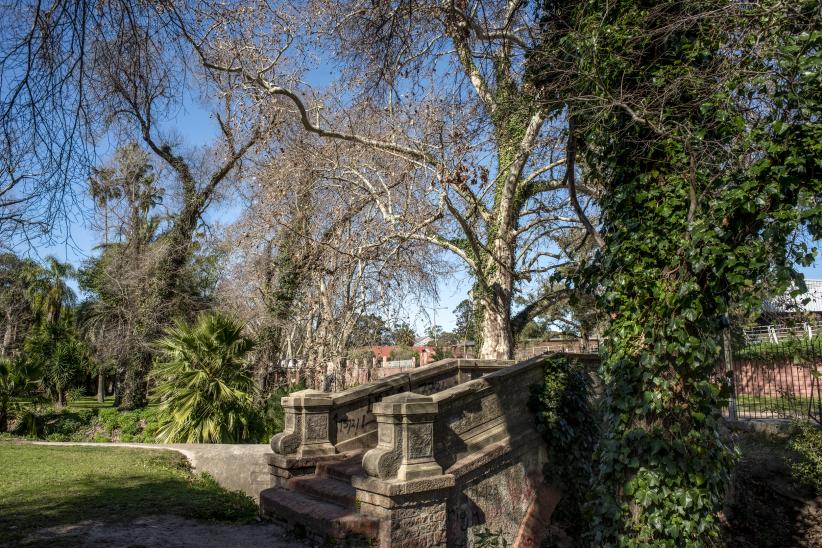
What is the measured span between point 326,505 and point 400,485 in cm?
130

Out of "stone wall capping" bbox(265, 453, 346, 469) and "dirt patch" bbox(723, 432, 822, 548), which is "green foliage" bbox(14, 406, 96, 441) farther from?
"dirt patch" bbox(723, 432, 822, 548)

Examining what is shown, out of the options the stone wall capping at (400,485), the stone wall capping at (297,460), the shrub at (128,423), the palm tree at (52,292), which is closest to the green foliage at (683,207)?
the stone wall capping at (400,485)

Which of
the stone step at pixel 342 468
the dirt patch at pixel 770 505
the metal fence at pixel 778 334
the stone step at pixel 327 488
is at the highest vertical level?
the metal fence at pixel 778 334

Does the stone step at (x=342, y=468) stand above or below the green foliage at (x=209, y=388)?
below

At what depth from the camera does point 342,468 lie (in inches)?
322

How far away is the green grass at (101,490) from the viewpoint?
23.8 feet

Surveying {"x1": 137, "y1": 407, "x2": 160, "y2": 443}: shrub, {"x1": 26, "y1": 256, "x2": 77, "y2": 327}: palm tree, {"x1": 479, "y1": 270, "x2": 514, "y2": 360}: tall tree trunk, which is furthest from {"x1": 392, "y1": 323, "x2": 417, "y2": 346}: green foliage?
{"x1": 26, "y1": 256, "x2": 77, "y2": 327}: palm tree

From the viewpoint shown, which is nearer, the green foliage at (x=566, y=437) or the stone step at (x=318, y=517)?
the stone step at (x=318, y=517)

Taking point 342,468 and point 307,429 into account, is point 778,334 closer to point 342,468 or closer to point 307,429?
point 342,468

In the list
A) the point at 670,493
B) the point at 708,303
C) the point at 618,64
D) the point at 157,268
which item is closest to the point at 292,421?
the point at 670,493

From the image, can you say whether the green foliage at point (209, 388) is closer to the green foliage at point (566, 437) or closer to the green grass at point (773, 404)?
the green foliage at point (566, 437)

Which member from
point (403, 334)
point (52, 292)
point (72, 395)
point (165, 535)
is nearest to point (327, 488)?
point (165, 535)

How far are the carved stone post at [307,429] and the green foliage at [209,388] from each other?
4921 millimetres

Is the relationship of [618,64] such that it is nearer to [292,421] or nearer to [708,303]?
[708,303]
